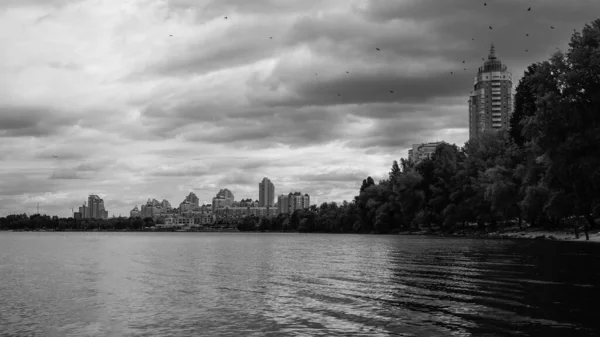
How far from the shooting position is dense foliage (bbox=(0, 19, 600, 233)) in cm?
6719

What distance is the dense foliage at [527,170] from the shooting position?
67188mm

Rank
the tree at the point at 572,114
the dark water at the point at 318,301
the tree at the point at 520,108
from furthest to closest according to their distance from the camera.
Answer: the tree at the point at 520,108 → the tree at the point at 572,114 → the dark water at the point at 318,301

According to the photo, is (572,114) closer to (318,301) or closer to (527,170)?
(527,170)

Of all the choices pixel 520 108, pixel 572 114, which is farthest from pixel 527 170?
pixel 520 108

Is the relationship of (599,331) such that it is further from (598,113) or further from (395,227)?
(395,227)

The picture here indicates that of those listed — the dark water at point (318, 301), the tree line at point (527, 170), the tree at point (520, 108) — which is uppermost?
the tree at point (520, 108)

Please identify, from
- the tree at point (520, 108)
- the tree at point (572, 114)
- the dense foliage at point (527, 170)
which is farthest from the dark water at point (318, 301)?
the tree at point (520, 108)

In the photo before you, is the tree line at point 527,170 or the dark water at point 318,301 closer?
the dark water at point 318,301

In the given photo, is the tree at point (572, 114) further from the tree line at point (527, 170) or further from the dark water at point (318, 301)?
the dark water at point (318, 301)

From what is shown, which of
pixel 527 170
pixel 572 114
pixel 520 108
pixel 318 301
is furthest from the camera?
pixel 520 108

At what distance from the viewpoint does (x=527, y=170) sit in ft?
295

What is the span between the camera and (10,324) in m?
26.6

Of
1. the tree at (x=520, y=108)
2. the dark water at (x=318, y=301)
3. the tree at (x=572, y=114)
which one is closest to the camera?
the dark water at (x=318, y=301)

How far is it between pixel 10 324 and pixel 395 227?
166 m
